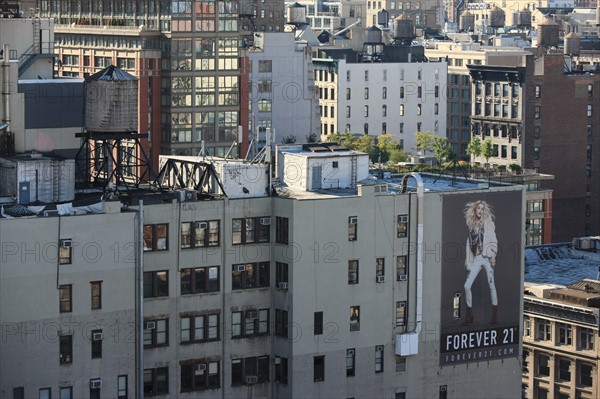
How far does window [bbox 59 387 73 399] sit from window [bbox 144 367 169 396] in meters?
3.00

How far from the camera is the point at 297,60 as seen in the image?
154125 millimetres

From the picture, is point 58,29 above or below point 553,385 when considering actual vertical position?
above

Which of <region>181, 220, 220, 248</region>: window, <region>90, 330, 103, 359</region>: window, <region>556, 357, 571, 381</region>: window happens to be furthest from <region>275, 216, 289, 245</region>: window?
<region>556, 357, 571, 381</region>: window

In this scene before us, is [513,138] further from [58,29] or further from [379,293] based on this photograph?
[379,293]

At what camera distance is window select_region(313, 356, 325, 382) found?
228 feet

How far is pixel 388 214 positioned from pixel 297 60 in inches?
3329

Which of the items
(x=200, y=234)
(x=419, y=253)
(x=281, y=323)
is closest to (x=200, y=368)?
(x=281, y=323)

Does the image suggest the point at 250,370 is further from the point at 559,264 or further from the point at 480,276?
the point at 559,264

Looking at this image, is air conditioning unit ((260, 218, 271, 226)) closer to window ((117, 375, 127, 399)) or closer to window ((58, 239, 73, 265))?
window ((117, 375, 127, 399))

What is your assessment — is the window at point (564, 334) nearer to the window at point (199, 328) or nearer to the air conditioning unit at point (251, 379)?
the air conditioning unit at point (251, 379)

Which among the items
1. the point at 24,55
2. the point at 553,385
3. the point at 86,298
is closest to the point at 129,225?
the point at 86,298

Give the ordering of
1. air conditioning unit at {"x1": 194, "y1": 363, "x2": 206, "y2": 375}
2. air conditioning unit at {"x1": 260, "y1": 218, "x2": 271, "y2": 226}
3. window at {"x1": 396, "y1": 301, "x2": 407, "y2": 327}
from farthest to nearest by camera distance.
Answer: window at {"x1": 396, "y1": 301, "x2": 407, "y2": 327}
air conditioning unit at {"x1": 260, "y1": 218, "x2": 271, "y2": 226}
air conditioning unit at {"x1": 194, "y1": 363, "x2": 206, "y2": 375}

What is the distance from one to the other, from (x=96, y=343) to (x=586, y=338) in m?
46.2

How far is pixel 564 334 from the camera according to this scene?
107 m
